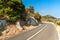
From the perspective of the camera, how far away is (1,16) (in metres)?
30.7

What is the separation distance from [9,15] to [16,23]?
2.48 meters

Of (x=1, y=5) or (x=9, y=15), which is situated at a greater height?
(x=1, y=5)

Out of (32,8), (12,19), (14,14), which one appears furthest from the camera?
(32,8)

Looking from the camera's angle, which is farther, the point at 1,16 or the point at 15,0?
the point at 15,0

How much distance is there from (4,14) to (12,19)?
2.10 metres

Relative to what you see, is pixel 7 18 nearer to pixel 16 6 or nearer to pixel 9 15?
pixel 9 15

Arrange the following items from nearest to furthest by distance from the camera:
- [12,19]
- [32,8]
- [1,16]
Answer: [1,16]
[12,19]
[32,8]

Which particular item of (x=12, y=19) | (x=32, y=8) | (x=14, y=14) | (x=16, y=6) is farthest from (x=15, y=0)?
(x=32, y=8)

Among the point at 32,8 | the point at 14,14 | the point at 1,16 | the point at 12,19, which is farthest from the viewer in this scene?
the point at 32,8

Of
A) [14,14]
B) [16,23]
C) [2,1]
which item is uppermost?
[2,1]

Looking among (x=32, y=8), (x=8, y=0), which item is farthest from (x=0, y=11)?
(x=32, y=8)

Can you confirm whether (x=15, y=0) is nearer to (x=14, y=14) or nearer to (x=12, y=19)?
(x=14, y=14)

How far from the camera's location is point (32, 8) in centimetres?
9100

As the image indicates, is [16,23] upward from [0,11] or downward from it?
downward
